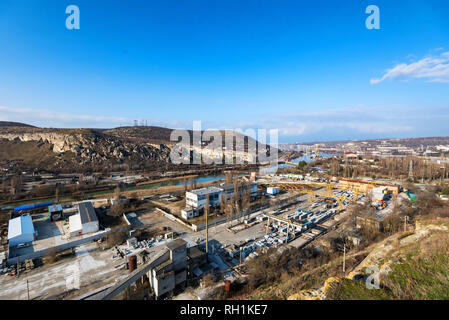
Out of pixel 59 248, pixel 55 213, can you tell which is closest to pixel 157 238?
pixel 59 248

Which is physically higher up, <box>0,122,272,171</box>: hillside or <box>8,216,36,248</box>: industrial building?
<box>0,122,272,171</box>: hillside

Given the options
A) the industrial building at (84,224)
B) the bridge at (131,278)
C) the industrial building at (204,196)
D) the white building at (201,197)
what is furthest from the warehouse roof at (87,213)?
the white building at (201,197)

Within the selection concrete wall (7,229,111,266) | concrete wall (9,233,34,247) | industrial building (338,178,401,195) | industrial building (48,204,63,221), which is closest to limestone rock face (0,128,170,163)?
industrial building (48,204,63,221)

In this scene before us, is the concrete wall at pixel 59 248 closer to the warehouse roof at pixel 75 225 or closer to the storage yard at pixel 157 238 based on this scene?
the storage yard at pixel 157 238

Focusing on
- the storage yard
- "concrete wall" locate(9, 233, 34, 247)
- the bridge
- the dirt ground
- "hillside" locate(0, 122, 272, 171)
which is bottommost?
the dirt ground

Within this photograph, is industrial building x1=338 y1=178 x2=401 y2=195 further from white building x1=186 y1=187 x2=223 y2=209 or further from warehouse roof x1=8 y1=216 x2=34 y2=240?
warehouse roof x1=8 y1=216 x2=34 y2=240

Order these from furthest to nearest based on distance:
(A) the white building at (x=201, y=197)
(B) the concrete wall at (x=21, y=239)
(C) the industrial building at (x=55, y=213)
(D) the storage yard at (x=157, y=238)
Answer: (A) the white building at (x=201, y=197)
(C) the industrial building at (x=55, y=213)
(B) the concrete wall at (x=21, y=239)
(D) the storage yard at (x=157, y=238)

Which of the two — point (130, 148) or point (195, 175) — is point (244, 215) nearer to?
point (195, 175)

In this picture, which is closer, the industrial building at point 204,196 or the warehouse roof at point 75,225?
the warehouse roof at point 75,225
